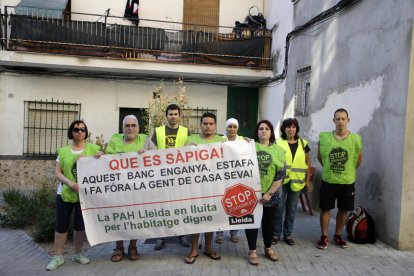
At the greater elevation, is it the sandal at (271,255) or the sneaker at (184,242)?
the sandal at (271,255)

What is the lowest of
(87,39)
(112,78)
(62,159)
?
(62,159)

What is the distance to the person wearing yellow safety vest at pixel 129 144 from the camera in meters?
4.40

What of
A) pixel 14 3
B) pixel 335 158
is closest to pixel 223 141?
pixel 335 158

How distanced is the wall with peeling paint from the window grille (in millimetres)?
7259

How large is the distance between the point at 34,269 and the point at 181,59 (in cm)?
755

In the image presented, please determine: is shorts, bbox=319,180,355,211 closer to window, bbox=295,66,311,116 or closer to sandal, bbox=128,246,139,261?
sandal, bbox=128,246,139,261

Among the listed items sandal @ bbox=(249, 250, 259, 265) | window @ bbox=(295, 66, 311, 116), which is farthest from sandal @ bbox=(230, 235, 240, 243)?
window @ bbox=(295, 66, 311, 116)

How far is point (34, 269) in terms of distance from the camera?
14.4 ft

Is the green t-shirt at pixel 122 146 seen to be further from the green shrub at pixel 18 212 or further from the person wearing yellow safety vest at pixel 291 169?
the green shrub at pixel 18 212

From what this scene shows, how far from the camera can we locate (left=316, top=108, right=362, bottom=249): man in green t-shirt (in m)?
4.95

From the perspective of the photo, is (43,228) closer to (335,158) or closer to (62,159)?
(62,159)

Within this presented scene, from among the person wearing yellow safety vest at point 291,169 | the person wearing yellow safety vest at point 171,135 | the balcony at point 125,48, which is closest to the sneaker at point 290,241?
the person wearing yellow safety vest at point 291,169

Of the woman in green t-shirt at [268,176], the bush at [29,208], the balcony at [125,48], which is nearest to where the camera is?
the woman in green t-shirt at [268,176]

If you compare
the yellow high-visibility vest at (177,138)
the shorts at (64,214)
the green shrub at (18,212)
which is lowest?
the green shrub at (18,212)
